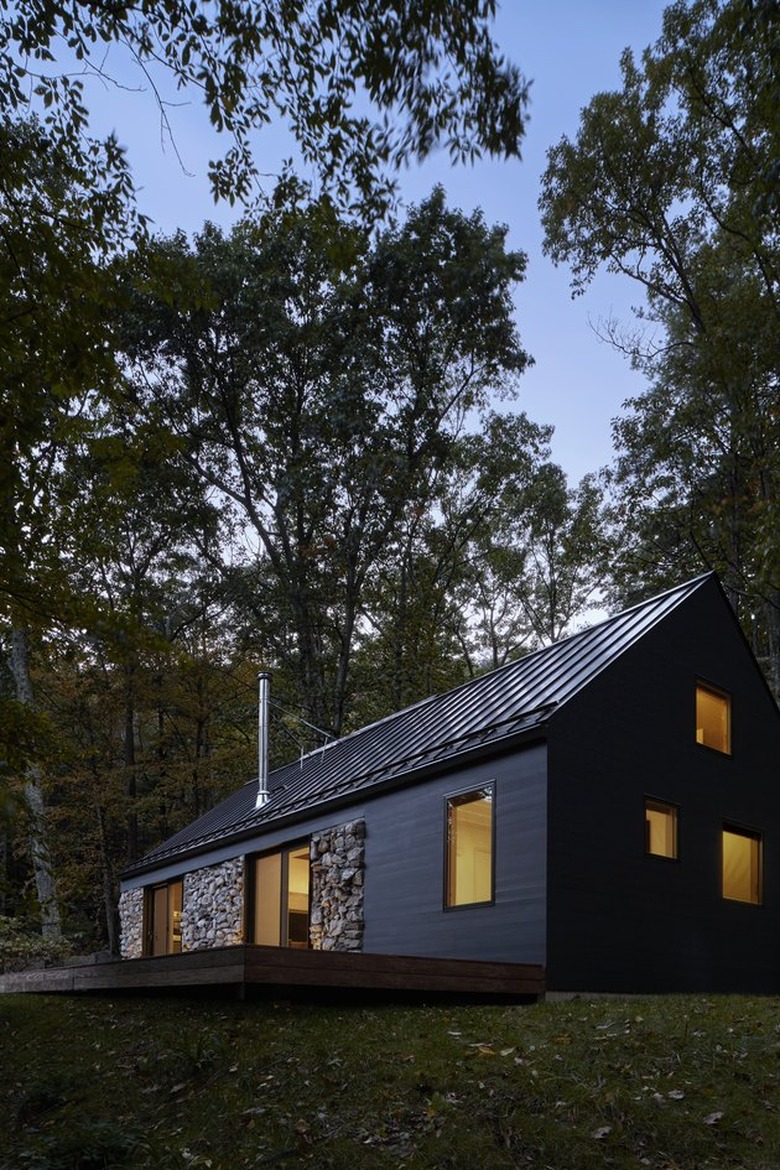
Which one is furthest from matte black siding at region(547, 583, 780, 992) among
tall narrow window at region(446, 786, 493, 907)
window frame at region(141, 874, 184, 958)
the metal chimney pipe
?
window frame at region(141, 874, 184, 958)

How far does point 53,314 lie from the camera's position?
6.15m

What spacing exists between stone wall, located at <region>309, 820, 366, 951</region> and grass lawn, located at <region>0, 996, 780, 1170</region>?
163 inches

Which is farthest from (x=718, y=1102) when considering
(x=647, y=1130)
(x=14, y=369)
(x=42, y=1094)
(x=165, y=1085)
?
(x=14, y=369)

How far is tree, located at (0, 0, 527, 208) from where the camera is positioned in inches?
193

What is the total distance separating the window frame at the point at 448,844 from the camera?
988 cm

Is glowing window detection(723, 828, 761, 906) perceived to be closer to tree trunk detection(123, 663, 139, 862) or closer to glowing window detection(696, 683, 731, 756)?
glowing window detection(696, 683, 731, 756)

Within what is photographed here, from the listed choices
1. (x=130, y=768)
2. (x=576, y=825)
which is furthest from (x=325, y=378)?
(x=576, y=825)

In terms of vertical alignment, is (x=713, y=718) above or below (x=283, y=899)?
above

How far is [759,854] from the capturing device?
12.3 meters

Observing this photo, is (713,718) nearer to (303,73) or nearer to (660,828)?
(660,828)

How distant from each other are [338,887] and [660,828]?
4.23 metres

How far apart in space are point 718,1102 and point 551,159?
52.1 feet

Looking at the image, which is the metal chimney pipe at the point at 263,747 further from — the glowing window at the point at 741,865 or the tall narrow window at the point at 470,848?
the glowing window at the point at 741,865

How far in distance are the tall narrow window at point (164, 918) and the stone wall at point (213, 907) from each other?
2.19ft
